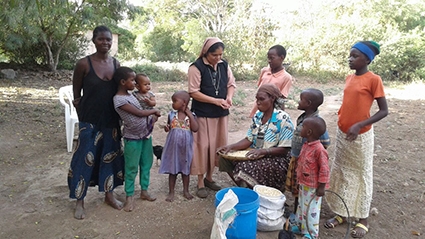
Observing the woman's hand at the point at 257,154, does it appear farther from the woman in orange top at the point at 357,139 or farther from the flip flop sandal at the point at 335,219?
the flip flop sandal at the point at 335,219

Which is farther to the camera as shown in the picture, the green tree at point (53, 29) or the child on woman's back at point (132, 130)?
the green tree at point (53, 29)

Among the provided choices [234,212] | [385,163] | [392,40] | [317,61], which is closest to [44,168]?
[234,212]

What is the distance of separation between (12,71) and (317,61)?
565 inches

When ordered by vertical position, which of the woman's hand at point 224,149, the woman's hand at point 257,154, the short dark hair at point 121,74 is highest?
the short dark hair at point 121,74

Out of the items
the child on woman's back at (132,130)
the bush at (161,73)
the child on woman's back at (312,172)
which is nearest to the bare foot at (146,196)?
the child on woman's back at (132,130)

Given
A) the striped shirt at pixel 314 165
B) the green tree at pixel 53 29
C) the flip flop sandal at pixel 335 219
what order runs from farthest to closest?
1. the green tree at pixel 53 29
2. the flip flop sandal at pixel 335 219
3. the striped shirt at pixel 314 165

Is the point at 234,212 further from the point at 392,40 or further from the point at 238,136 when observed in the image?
the point at 392,40

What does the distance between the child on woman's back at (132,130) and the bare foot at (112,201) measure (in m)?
0.06

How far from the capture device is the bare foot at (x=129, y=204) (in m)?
3.12

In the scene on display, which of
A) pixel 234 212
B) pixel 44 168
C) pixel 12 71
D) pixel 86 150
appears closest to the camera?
pixel 234 212

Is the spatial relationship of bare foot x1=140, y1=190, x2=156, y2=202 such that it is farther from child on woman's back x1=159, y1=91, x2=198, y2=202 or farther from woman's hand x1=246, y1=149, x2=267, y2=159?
woman's hand x1=246, y1=149, x2=267, y2=159

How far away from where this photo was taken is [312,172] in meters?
2.60

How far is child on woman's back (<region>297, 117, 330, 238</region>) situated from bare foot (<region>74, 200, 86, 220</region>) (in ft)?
6.28

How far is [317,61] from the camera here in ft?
59.1
